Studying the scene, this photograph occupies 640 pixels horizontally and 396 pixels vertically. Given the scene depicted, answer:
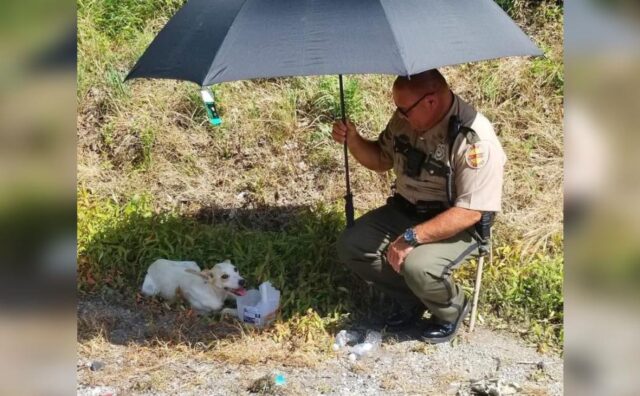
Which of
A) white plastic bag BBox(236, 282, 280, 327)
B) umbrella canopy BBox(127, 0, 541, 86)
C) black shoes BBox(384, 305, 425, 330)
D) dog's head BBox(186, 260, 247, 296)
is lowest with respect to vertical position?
black shoes BBox(384, 305, 425, 330)

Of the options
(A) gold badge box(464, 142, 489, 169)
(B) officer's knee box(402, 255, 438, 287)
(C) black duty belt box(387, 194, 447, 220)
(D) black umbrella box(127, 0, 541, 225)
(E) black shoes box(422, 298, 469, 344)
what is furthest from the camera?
(E) black shoes box(422, 298, 469, 344)

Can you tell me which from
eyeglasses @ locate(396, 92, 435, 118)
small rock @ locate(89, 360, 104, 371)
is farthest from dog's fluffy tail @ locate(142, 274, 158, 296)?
eyeglasses @ locate(396, 92, 435, 118)

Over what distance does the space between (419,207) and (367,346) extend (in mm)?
774

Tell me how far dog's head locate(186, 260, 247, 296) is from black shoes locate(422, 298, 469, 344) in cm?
106

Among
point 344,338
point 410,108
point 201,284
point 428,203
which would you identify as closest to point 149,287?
point 201,284

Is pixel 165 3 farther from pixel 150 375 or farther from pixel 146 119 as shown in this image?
pixel 150 375

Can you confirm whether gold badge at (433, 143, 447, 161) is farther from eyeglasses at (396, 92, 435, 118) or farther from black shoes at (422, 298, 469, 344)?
black shoes at (422, 298, 469, 344)

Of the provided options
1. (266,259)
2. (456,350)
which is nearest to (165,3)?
(266,259)

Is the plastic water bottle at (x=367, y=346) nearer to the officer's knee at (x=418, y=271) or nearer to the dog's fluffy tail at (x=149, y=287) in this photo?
the officer's knee at (x=418, y=271)

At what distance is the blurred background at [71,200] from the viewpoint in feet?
3.59

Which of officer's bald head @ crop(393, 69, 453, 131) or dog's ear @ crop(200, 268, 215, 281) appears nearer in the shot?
officer's bald head @ crop(393, 69, 453, 131)

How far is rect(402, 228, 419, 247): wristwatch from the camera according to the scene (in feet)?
12.6

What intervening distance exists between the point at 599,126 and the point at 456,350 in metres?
3.04

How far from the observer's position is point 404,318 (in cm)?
423
